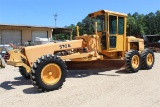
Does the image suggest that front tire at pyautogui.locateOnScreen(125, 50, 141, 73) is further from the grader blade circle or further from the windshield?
A: the windshield

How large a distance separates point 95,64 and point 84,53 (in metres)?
1.55

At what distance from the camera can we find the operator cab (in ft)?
35.5

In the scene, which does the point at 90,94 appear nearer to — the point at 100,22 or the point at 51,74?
the point at 51,74

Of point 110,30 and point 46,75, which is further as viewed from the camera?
point 110,30

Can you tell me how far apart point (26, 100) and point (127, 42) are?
6.66 meters

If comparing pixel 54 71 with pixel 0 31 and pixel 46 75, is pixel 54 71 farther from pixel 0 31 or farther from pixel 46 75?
pixel 0 31

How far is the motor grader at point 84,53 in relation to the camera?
7848 millimetres

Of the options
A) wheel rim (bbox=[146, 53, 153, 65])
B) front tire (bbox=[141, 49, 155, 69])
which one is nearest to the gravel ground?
front tire (bbox=[141, 49, 155, 69])

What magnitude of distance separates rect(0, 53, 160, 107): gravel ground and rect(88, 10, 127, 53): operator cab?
79.2 inches

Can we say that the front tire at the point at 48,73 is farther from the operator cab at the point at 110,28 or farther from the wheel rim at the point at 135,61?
the wheel rim at the point at 135,61

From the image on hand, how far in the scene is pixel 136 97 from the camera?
6.74 meters

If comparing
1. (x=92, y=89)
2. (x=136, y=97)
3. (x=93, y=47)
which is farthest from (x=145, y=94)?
(x=93, y=47)

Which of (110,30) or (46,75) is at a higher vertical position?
(110,30)

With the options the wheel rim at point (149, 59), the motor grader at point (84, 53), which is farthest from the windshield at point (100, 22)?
the wheel rim at point (149, 59)
